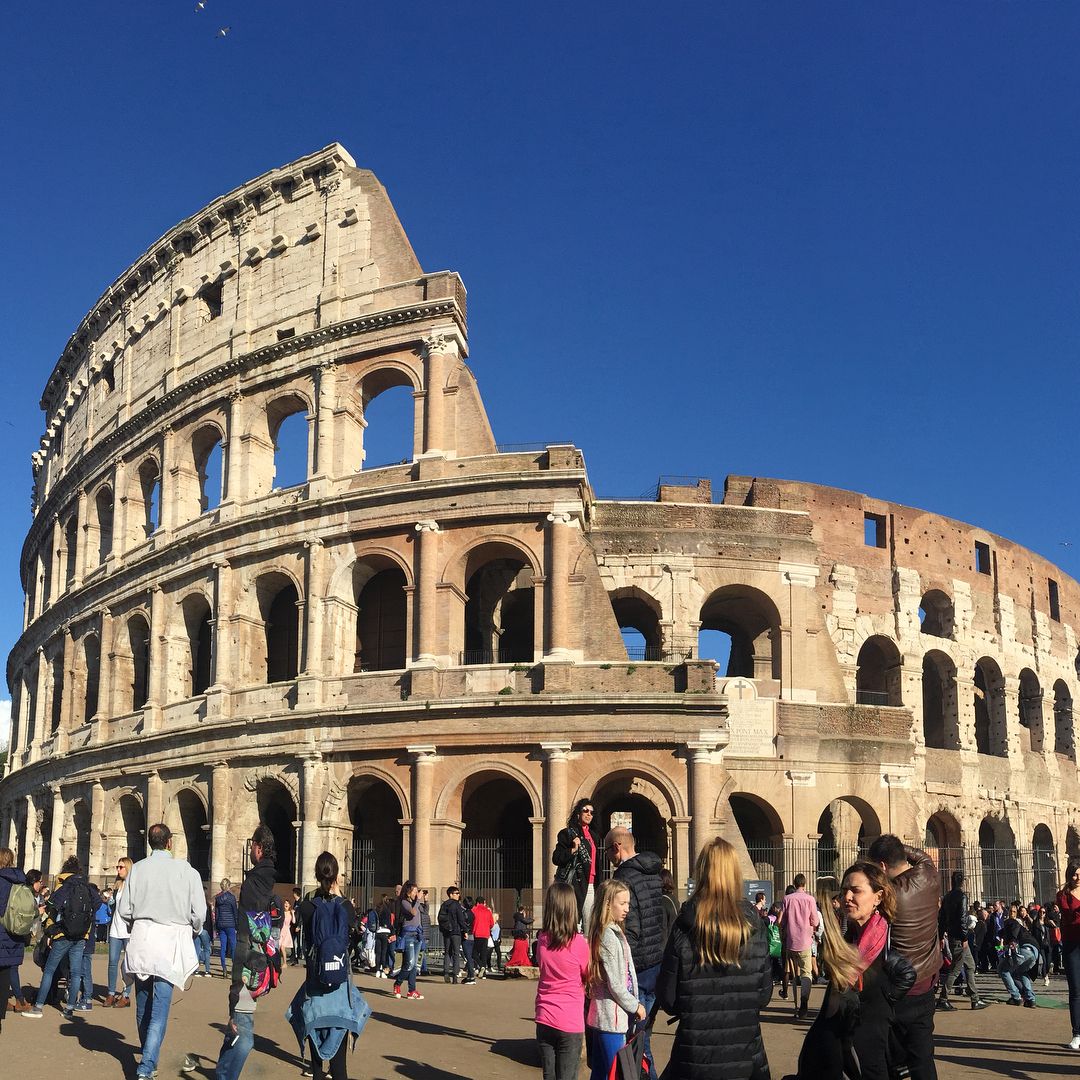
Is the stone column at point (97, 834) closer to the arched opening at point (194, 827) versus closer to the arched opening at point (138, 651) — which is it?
the arched opening at point (138, 651)

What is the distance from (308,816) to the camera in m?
22.8

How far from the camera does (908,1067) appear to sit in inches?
228

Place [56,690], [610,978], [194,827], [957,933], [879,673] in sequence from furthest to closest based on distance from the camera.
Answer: [56,690], [879,673], [194,827], [957,933], [610,978]

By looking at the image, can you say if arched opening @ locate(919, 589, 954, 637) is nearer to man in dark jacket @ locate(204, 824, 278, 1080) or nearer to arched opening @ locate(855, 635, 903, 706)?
arched opening @ locate(855, 635, 903, 706)

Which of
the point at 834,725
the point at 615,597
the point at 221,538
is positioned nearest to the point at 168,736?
the point at 221,538

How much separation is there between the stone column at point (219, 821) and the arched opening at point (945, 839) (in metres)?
14.4

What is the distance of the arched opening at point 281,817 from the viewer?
2425cm

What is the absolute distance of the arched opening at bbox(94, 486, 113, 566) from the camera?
32469 millimetres

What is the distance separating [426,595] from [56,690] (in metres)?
15.5

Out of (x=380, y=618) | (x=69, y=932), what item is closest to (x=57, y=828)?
(x=380, y=618)

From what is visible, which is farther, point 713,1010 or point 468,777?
point 468,777

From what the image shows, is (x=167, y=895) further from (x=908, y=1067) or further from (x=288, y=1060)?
(x=908, y=1067)

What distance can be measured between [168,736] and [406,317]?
9.93 m

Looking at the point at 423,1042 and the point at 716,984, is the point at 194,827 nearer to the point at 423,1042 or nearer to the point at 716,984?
the point at 423,1042
